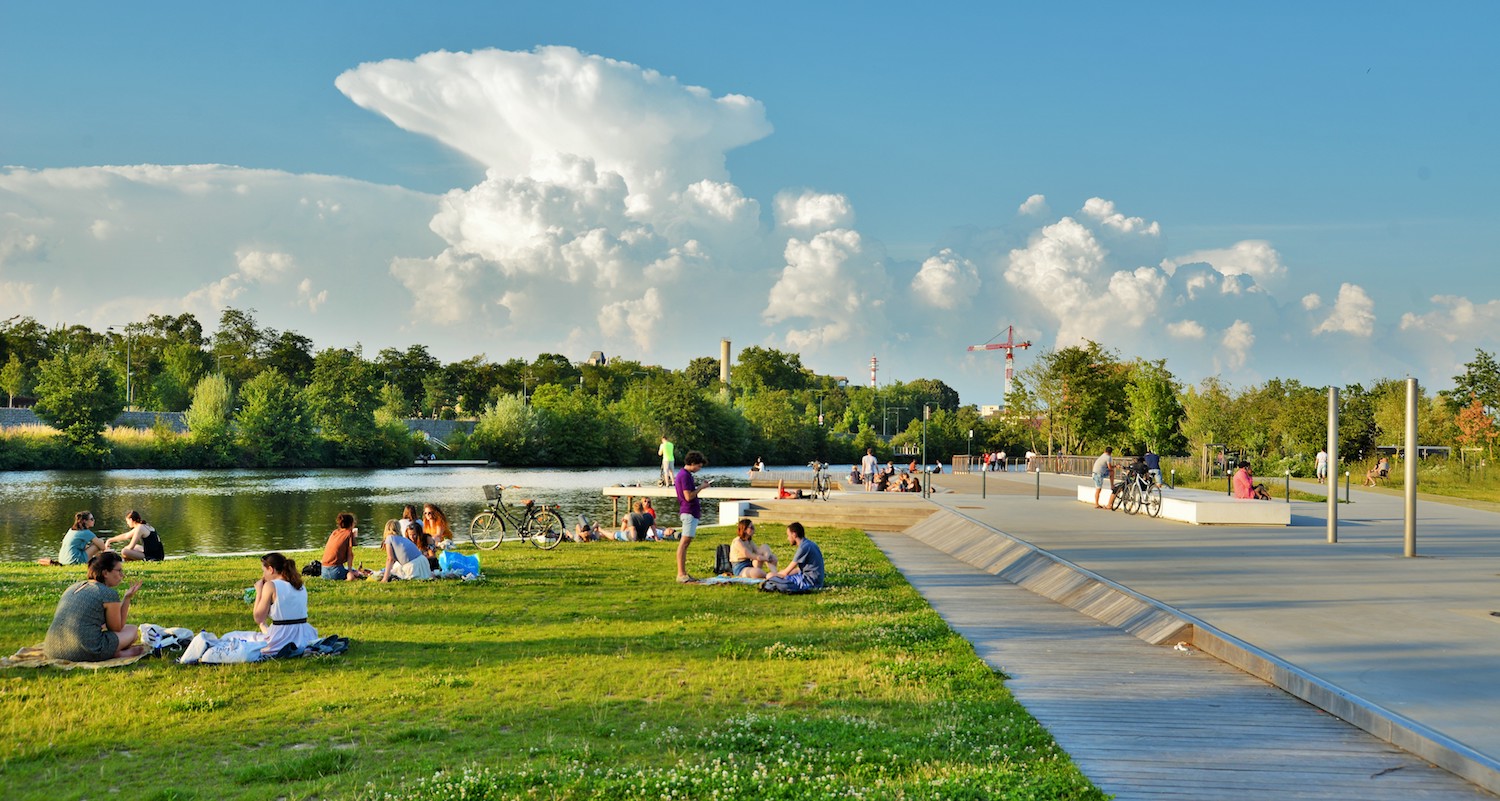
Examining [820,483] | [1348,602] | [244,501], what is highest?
[820,483]

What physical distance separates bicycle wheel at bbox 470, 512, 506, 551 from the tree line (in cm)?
2697

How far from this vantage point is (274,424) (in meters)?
81.6

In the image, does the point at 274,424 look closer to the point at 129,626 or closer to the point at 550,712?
the point at 129,626

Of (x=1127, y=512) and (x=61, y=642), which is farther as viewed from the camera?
(x=1127, y=512)

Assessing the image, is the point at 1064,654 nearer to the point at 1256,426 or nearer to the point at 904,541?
the point at 904,541

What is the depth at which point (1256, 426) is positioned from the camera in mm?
64375

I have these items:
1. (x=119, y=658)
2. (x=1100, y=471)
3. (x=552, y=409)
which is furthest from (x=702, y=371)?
(x=119, y=658)

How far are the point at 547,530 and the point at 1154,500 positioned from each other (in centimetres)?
1383

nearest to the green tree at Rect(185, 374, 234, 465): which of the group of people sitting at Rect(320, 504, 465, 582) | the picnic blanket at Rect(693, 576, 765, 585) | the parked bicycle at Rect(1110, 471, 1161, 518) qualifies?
the group of people sitting at Rect(320, 504, 465, 582)

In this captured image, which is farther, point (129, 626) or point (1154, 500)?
point (1154, 500)

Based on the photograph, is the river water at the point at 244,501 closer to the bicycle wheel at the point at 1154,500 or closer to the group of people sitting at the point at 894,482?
the group of people sitting at the point at 894,482

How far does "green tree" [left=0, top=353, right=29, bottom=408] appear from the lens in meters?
91.9

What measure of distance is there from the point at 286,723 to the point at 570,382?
140m

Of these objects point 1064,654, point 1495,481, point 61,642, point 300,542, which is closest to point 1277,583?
point 1064,654
